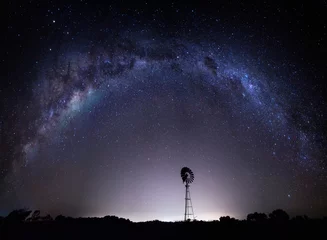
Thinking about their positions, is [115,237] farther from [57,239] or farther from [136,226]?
[57,239]

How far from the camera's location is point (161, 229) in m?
12.7

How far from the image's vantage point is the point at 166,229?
12695 mm

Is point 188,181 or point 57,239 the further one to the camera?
point 188,181

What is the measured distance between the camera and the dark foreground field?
11.5 meters

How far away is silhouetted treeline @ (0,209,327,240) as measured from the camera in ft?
37.9

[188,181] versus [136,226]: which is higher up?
[188,181]

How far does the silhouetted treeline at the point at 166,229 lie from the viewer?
1155 cm

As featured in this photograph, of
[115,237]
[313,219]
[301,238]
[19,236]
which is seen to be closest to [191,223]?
[115,237]

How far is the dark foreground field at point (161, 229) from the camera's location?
11539 mm

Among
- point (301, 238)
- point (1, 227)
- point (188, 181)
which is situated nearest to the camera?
point (301, 238)

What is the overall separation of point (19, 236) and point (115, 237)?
5.32 metres

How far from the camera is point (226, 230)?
39.5ft

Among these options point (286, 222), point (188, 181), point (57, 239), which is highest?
point (188, 181)

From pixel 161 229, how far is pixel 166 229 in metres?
0.26
